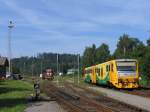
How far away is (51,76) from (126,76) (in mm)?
66515

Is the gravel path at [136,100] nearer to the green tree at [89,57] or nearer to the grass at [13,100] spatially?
the grass at [13,100]

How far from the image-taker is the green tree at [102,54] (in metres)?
142

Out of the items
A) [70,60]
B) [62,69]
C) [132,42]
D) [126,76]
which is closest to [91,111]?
[126,76]

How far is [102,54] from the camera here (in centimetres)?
14600

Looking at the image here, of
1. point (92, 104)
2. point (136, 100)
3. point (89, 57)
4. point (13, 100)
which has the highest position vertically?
point (89, 57)

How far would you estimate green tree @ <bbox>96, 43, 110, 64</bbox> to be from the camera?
14245 cm

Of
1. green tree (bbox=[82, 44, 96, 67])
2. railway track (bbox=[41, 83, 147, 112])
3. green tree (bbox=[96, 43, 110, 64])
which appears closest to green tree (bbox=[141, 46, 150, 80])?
railway track (bbox=[41, 83, 147, 112])

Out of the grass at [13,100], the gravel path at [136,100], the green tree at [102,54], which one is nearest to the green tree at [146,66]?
the grass at [13,100]

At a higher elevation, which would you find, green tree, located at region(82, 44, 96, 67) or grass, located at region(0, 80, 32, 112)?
green tree, located at region(82, 44, 96, 67)

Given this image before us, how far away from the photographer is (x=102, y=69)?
5675cm

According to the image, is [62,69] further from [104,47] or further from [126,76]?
[126,76]

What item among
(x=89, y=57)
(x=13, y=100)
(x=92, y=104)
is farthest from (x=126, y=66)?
(x=89, y=57)

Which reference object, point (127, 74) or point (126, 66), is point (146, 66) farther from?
point (127, 74)

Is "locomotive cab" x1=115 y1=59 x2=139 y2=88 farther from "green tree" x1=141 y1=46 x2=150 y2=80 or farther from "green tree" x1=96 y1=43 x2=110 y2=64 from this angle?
"green tree" x1=96 y1=43 x2=110 y2=64
